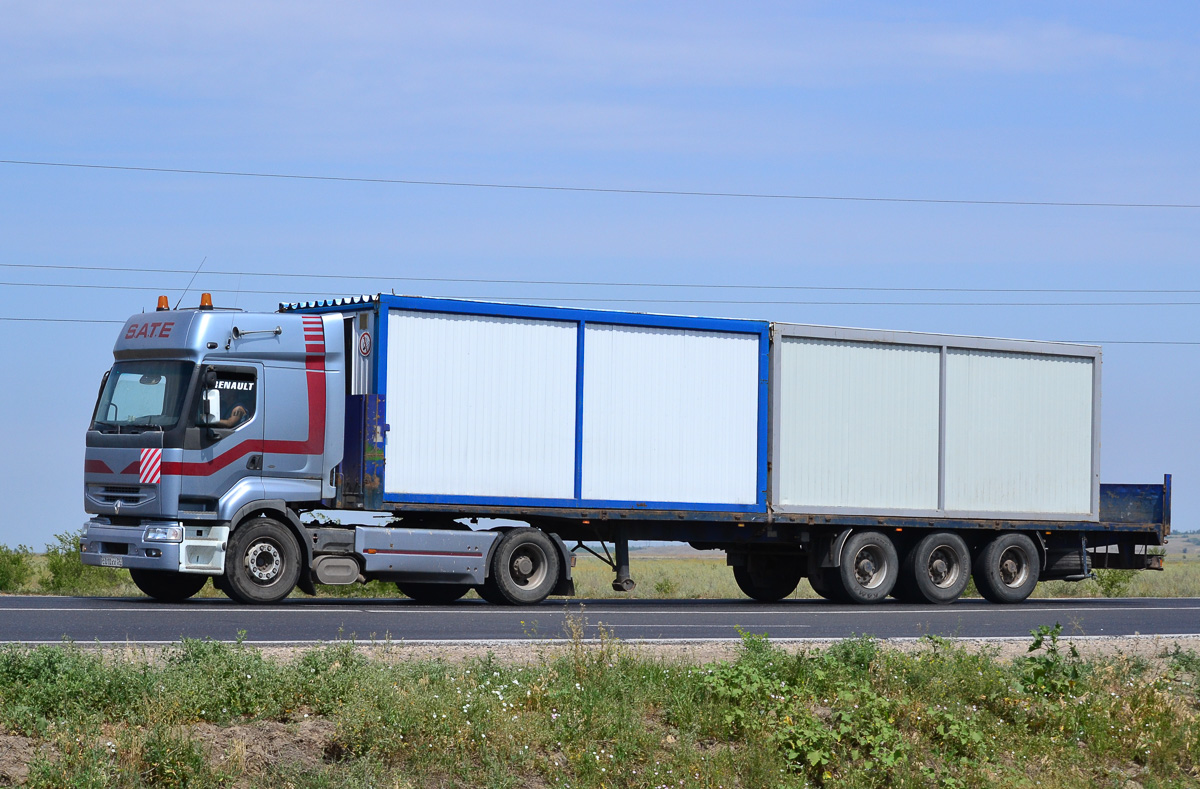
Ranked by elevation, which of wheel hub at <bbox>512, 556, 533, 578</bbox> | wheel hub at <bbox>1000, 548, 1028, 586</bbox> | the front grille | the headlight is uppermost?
the front grille

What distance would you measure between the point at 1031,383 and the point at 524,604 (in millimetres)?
9292

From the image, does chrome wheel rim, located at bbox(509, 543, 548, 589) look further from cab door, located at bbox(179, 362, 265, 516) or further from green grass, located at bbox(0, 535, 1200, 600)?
cab door, located at bbox(179, 362, 265, 516)

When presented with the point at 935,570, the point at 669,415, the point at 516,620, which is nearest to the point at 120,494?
the point at 516,620

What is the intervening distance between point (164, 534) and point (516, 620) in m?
4.34

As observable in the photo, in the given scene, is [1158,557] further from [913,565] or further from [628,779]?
[628,779]

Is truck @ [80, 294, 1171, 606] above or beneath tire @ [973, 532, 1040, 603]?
above

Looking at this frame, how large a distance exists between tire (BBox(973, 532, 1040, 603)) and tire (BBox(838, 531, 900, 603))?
1.65 meters

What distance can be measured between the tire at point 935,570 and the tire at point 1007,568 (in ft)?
0.95

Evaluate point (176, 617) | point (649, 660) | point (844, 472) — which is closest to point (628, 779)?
point (649, 660)

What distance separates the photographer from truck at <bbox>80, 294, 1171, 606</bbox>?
1733cm

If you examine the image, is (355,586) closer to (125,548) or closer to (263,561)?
(263,561)

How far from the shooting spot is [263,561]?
17.3 meters

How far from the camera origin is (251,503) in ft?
56.7

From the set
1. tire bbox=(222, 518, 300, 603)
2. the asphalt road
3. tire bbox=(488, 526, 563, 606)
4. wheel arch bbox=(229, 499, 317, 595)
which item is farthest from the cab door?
tire bbox=(488, 526, 563, 606)
